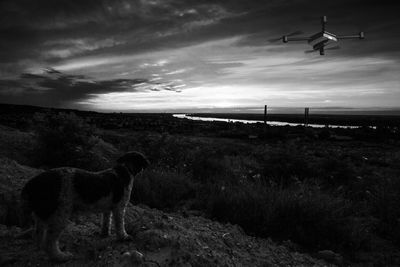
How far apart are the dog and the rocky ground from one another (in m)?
0.33

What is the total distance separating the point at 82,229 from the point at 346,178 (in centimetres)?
912

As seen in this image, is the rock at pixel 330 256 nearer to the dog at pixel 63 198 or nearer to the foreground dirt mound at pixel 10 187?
the dog at pixel 63 198

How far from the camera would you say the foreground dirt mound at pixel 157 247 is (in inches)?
133

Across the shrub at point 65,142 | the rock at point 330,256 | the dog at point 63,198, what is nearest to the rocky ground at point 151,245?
the rock at point 330,256

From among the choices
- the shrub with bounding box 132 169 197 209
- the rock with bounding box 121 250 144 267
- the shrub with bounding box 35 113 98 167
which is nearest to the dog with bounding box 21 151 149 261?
the rock with bounding box 121 250 144 267

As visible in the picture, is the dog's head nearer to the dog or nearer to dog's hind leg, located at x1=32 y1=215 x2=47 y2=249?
the dog

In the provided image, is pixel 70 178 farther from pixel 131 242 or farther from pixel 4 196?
pixel 4 196

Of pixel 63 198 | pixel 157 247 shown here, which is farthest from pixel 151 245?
pixel 63 198

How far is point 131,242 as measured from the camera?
12.4 ft

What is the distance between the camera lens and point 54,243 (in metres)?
3.21

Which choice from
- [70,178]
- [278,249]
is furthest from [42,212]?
[278,249]

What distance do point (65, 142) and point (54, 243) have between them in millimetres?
6940

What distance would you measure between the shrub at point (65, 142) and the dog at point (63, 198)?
5595mm

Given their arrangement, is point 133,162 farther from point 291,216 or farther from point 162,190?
point 291,216
